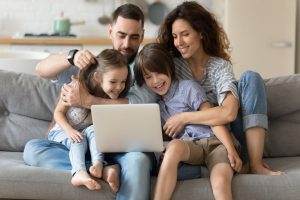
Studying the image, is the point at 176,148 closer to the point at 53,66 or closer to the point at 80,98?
the point at 80,98

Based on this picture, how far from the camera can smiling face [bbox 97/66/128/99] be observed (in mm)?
2055

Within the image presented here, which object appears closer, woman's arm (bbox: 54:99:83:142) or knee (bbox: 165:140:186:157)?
knee (bbox: 165:140:186:157)

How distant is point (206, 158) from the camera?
1977 mm

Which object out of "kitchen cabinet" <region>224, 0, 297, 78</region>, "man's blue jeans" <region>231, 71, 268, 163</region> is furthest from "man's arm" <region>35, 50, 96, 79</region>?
"kitchen cabinet" <region>224, 0, 297, 78</region>

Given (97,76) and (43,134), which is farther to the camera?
(43,134)

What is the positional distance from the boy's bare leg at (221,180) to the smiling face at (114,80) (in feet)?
1.75

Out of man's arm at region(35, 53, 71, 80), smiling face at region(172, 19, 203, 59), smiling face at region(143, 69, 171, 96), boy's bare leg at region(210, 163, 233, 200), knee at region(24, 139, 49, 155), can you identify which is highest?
smiling face at region(172, 19, 203, 59)

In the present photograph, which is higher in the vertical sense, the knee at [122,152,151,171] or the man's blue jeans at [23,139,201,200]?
the knee at [122,152,151,171]

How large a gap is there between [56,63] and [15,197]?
0.65m

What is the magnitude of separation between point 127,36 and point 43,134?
2.02 feet

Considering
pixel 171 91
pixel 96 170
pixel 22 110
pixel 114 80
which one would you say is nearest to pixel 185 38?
pixel 171 91

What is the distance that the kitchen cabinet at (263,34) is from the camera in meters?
4.44

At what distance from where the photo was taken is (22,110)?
2.37 metres

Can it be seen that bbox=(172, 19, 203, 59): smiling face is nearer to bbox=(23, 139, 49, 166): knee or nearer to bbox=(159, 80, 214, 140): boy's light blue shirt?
bbox=(159, 80, 214, 140): boy's light blue shirt
